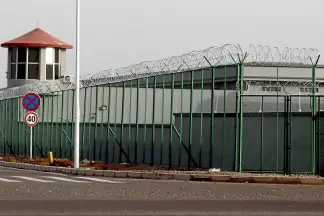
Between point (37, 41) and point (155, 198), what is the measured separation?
47.4m

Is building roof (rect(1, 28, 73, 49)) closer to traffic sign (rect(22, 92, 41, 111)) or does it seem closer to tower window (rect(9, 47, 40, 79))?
tower window (rect(9, 47, 40, 79))

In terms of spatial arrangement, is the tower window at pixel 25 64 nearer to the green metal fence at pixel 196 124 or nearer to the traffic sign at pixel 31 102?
the green metal fence at pixel 196 124

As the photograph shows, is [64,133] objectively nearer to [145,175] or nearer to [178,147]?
[178,147]

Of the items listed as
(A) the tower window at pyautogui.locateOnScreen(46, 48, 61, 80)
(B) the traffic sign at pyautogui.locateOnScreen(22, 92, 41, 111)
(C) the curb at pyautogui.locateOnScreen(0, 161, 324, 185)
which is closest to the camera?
(C) the curb at pyautogui.locateOnScreen(0, 161, 324, 185)

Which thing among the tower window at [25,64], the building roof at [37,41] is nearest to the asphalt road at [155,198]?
the tower window at [25,64]

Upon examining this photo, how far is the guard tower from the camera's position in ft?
212

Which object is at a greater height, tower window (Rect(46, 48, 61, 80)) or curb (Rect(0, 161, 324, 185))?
tower window (Rect(46, 48, 61, 80))

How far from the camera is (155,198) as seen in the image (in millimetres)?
18750

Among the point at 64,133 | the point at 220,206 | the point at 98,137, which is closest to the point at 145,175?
the point at 220,206

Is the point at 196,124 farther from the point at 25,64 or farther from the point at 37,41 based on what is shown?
the point at 25,64

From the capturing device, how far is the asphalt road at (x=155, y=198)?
1598 cm

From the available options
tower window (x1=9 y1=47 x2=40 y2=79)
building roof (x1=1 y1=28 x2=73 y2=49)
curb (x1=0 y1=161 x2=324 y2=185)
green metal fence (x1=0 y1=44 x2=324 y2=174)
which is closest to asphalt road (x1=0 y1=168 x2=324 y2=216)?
curb (x1=0 y1=161 x2=324 y2=185)

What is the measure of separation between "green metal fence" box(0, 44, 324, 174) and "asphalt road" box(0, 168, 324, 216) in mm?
4578

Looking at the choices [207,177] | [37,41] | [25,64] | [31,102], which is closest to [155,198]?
[207,177]
